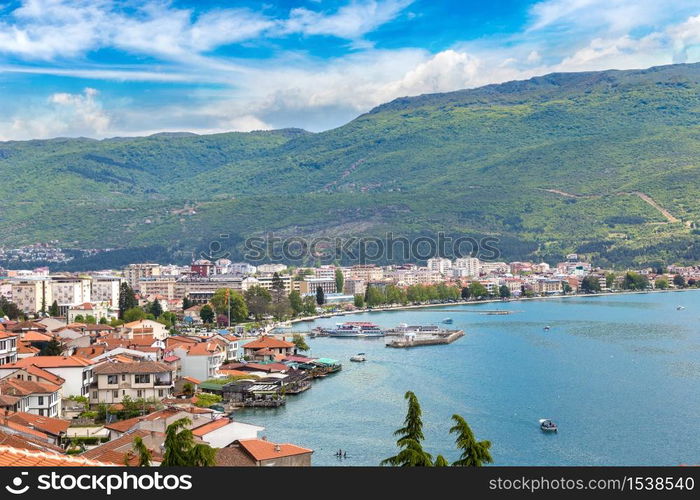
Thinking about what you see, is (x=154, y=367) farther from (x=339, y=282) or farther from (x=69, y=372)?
(x=339, y=282)

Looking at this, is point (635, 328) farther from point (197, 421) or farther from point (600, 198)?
point (600, 198)

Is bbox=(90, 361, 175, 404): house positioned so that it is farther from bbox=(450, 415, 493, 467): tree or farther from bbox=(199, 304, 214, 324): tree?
bbox=(199, 304, 214, 324): tree

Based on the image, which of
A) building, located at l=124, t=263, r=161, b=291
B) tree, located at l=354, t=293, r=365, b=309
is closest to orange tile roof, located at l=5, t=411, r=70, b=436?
tree, located at l=354, t=293, r=365, b=309

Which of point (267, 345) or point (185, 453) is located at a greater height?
point (185, 453)

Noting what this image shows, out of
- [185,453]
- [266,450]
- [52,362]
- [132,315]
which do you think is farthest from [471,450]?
[132,315]

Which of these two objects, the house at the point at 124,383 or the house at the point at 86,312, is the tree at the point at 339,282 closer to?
the house at the point at 86,312
